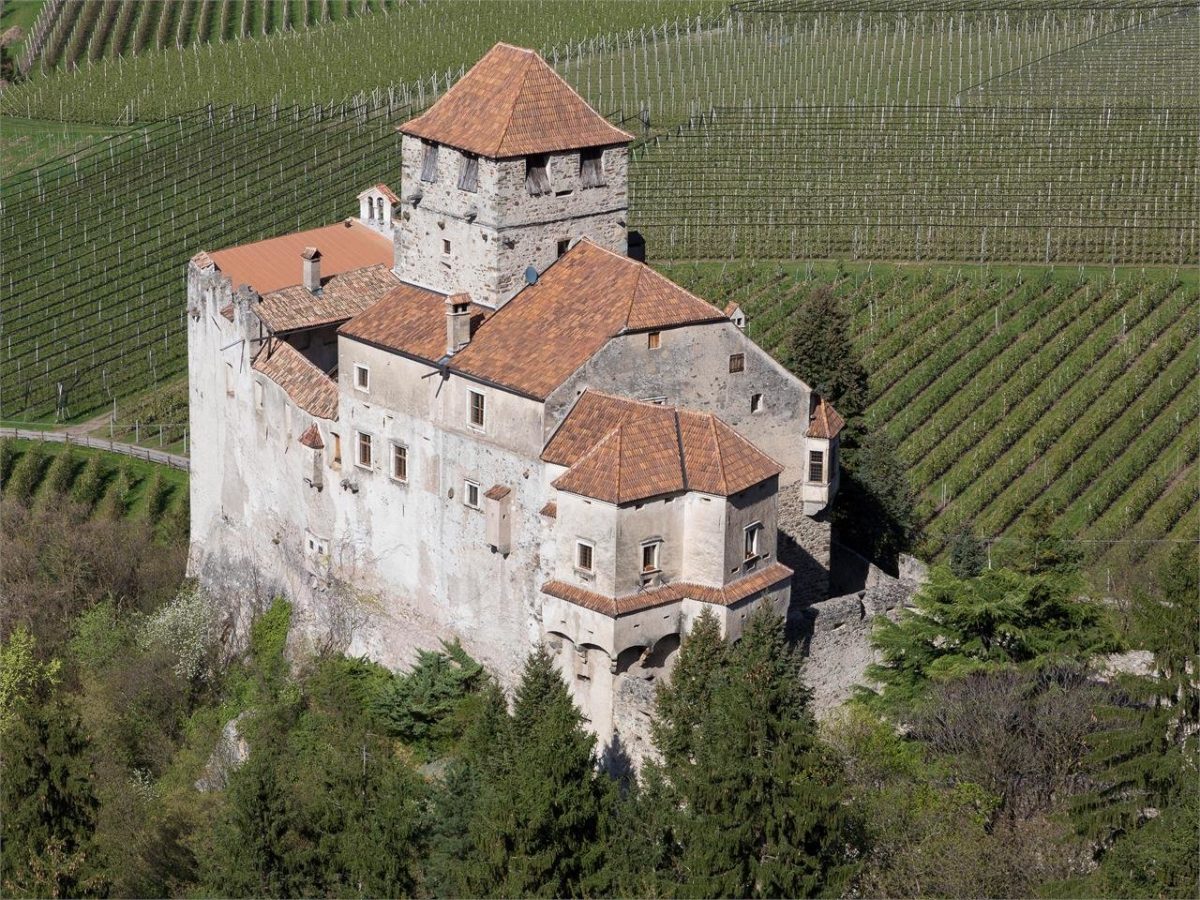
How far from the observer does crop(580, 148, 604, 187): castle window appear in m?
57.8

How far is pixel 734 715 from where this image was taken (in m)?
48.1

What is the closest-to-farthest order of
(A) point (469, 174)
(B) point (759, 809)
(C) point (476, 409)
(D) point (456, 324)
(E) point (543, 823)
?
(B) point (759, 809) < (E) point (543, 823) < (C) point (476, 409) < (D) point (456, 324) < (A) point (469, 174)

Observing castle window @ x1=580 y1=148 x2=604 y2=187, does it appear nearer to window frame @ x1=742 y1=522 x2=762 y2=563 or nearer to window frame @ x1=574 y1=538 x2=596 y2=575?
window frame @ x1=574 y1=538 x2=596 y2=575

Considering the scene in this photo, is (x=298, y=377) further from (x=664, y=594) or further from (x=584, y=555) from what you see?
(x=664, y=594)

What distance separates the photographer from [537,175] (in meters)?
57.2

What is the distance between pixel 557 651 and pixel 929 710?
8.41m

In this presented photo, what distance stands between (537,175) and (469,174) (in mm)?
1646

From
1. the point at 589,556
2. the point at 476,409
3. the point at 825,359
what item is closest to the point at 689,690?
the point at 589,556

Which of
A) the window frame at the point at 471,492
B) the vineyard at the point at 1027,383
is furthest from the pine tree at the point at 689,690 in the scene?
Result: the vineyard at the point at 1027,383

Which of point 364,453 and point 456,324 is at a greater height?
point 456,324

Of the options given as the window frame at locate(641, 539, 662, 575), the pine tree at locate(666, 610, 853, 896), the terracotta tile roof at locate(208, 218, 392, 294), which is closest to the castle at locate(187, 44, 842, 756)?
the window frame at locate(641, 539, 662, 575)

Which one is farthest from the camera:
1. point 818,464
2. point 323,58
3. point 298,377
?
point 323,58

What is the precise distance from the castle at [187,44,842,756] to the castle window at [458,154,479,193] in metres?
0.08

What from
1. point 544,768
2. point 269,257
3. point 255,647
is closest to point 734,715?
point 544,768
